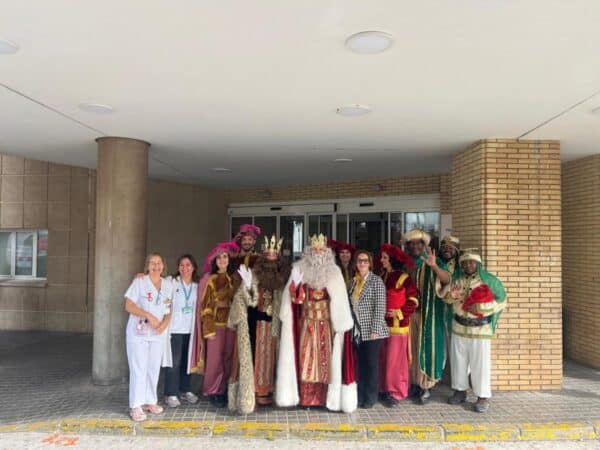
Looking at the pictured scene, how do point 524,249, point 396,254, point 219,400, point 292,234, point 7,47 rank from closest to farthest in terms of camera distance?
point 7,47
point 219,400
point 396,254
point 524,249
point 292,234

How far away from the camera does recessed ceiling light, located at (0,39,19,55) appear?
11.0ft

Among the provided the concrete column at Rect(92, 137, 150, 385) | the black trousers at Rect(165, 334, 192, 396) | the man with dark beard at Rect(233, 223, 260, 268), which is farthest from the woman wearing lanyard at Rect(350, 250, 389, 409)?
the concrete column at Rect(92, 137, 150, 385)

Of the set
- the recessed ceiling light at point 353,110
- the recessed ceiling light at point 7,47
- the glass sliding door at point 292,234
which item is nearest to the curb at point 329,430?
the recessed ceiling light at point 353,110

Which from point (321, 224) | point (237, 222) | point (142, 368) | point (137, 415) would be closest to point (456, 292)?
point (142, 368)

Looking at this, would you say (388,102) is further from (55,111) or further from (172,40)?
(55,111)

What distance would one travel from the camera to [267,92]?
4.42 m

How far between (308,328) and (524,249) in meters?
3.07

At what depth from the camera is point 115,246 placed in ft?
20.4

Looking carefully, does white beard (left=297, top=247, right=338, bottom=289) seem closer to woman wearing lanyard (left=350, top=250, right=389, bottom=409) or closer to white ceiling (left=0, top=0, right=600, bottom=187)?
woman wearing lanyard (left=350, top=250, right=389, bottom=409)

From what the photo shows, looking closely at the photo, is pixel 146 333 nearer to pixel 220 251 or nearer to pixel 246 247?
pixel 220 251

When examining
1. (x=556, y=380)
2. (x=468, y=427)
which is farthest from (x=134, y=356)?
(x=556, y=380)

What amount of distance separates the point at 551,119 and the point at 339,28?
130 inches

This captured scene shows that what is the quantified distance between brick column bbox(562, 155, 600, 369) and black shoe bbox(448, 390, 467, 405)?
3.09 meters

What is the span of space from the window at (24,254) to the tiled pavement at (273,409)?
4077 mm
